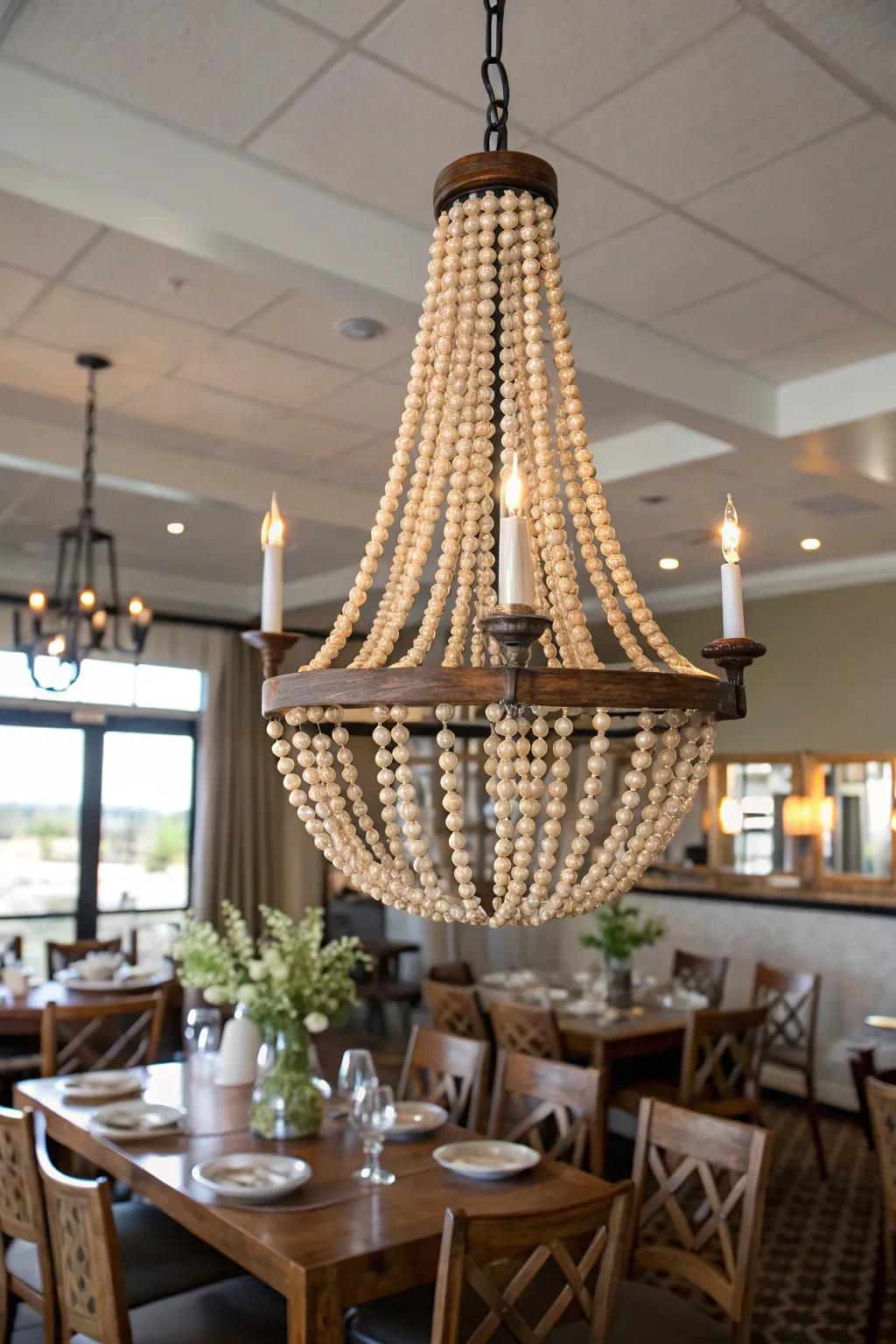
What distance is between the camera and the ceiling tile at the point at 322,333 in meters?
3.31

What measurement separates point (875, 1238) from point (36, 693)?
5235 mm

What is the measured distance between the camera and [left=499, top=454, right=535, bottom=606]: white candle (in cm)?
85

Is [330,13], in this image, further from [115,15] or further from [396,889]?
[396,889]

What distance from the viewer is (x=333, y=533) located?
584 cm

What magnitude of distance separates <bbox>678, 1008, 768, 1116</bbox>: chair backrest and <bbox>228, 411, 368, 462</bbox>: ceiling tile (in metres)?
2.56

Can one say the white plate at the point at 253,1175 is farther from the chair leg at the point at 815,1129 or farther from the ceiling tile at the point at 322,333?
the chair leg at the point at 815,1129

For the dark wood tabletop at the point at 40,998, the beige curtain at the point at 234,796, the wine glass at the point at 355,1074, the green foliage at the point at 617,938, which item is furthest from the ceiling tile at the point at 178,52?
the beige curtain at the point at 234,796

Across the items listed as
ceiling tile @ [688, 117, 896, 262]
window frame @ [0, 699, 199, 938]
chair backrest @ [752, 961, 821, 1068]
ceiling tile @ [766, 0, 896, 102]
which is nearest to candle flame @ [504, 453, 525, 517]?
ceiling tile @ [766, 0, 896, 102]

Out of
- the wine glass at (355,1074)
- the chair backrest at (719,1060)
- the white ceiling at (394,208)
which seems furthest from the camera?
the chair backrest at (719,1060)

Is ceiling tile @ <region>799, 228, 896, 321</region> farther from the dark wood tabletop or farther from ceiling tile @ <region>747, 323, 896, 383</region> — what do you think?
the dark wood tabletop

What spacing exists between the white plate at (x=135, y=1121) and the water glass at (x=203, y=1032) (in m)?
0.45

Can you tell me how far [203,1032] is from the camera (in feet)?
11.8

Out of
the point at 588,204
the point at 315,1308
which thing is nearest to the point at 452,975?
the point at 315,1308

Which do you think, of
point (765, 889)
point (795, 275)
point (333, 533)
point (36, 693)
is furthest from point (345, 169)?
point (765, 889)
